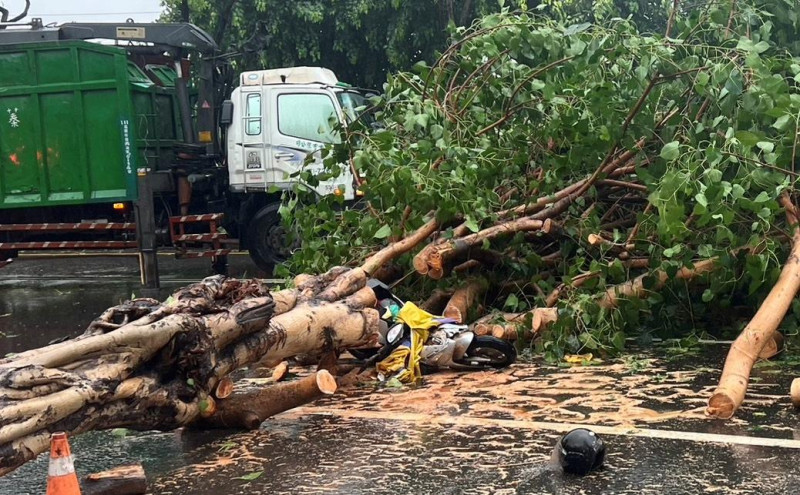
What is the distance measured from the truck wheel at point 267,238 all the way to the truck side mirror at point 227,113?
52.0 inches

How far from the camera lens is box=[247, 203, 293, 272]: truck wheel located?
13969 millimetres

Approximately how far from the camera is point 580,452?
4.50 metres

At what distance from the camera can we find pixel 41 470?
5035 mm

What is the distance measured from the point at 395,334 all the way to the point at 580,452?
90.9 inches

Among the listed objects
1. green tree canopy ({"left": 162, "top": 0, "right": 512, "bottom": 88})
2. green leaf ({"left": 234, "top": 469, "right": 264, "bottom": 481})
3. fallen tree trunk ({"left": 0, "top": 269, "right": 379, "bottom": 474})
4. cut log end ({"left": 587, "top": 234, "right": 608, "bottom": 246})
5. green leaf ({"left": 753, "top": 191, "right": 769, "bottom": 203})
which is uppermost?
green tree canopy ({"left": 162, "top": 0, "right": 512, "bottom": 88})

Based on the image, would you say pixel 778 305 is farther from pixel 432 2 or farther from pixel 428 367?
pixel 432 2

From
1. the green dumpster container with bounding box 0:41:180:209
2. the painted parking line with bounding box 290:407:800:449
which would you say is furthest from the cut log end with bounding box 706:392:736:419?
the green dumpster container with bounding box 0:41:180:209

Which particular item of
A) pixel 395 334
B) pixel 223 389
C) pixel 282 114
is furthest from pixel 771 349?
pixel 282 114

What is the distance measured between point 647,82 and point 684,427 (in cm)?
284

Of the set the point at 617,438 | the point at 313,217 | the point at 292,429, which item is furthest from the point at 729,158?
the point at 313,217

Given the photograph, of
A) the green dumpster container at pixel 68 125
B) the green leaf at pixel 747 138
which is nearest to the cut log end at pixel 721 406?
the green leaf at pixel 747 138

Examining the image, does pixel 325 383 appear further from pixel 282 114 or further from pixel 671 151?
pixel 282 114

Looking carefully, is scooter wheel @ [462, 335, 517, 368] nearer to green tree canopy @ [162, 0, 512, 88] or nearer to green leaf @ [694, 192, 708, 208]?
green leaf @ [694, 192, 708, 208]

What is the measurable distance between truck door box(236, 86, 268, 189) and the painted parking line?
26.1 feet
